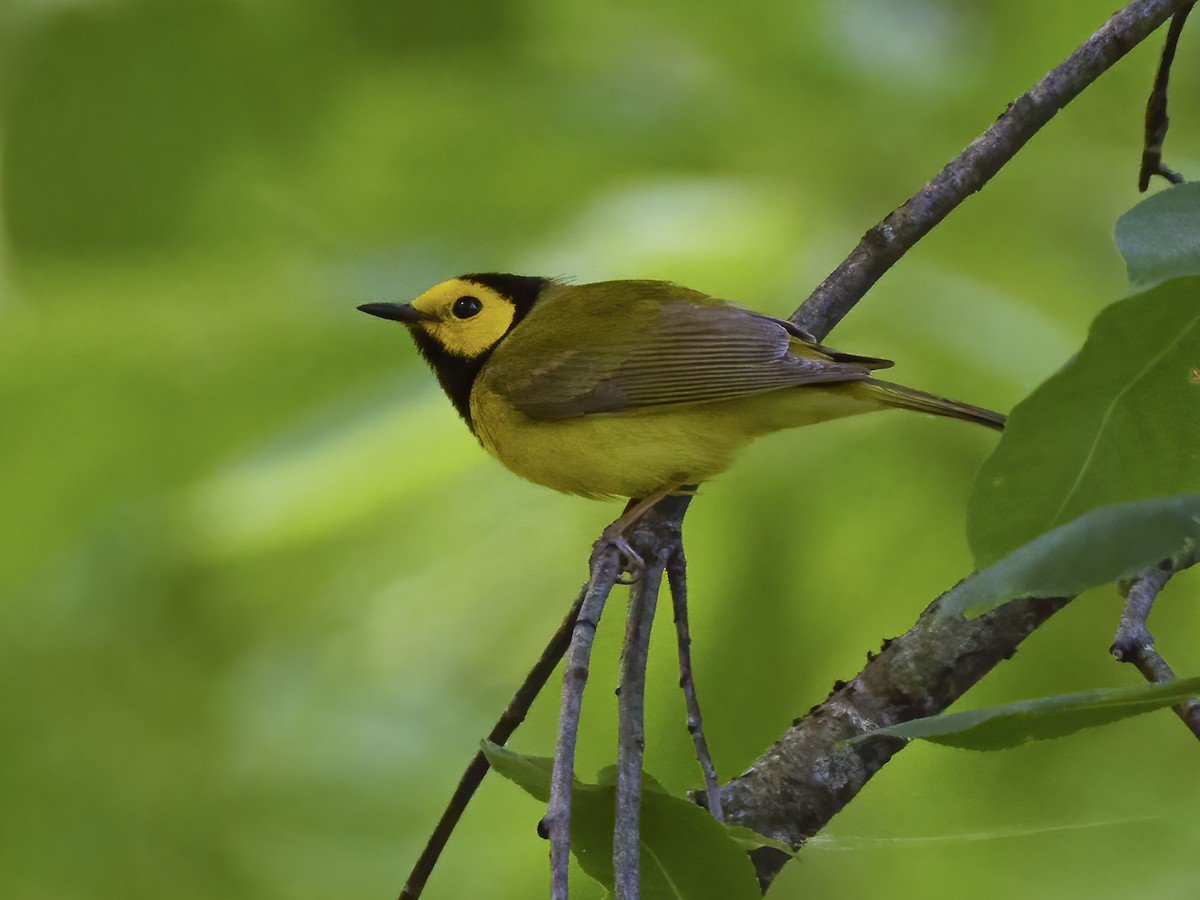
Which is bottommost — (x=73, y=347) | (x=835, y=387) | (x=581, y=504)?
(x=835, y=387)

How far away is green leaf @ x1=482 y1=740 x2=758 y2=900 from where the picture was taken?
535 millimetres

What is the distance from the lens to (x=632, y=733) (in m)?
0.54

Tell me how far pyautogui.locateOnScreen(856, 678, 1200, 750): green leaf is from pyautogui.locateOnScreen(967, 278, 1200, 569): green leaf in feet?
0.17

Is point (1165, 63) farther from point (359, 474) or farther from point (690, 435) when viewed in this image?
point (359, 474)

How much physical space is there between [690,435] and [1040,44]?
92 cm

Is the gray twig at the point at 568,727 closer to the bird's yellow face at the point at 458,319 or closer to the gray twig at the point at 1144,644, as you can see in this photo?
the gray twig at the point at 1144,644

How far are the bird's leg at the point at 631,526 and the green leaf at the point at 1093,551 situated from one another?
398 millimetres

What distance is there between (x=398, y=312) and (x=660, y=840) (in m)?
0.66

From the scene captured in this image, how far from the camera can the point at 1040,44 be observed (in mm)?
1534

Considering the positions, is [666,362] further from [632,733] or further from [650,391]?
[632,733]

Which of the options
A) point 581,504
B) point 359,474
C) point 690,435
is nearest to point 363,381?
point 359,474

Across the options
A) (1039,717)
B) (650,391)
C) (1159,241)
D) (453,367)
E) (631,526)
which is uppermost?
(453,367)

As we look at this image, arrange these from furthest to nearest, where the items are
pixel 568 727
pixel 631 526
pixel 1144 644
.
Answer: pixel 631 526 → pixel 1144 644 → pixel 568 727

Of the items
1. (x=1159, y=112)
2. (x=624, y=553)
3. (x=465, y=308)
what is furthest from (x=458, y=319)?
(x=1159, y=112)
